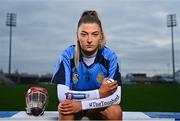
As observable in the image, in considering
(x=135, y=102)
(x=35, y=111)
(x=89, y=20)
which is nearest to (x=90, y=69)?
Result: (x=89, y=20)

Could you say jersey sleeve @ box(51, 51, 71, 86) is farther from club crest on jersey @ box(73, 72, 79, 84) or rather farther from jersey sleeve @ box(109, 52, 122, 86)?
jersey sleeve @ box(109, 52, 122, 86)

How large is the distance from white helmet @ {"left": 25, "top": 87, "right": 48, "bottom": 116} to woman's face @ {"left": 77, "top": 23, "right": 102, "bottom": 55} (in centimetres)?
61

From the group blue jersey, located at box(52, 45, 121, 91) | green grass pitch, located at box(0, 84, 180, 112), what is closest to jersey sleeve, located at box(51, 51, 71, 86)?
blue jersey, located at box(52, 45, 121, 91)

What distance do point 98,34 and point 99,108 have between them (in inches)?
20.5

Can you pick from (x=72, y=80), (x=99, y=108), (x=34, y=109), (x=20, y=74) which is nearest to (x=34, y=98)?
(x=34, y=109)

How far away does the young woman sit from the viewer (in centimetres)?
268

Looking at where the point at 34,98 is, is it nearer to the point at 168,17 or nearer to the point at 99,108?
the point at 99,108

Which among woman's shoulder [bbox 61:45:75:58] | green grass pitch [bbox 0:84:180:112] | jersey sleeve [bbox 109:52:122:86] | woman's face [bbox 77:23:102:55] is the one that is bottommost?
green grass pitch [bbox 0:84:180:112]

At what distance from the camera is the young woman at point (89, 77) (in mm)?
2676

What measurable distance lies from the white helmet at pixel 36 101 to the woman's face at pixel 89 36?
2.01ft

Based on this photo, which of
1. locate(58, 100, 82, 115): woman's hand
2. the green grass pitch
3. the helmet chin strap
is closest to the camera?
locate(58, 100, 82, 115): woman's hand

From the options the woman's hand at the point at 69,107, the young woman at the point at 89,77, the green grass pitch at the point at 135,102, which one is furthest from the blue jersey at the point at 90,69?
the green grass pitch at the point at 135,102

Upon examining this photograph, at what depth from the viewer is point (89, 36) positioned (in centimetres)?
281

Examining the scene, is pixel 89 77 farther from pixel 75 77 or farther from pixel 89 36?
pixel 89 36
